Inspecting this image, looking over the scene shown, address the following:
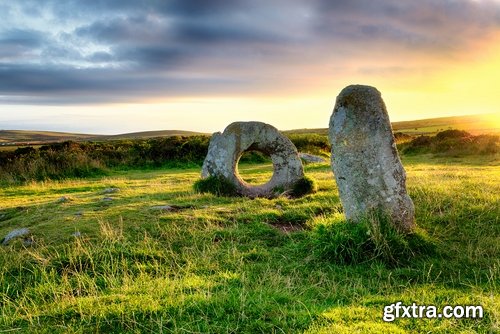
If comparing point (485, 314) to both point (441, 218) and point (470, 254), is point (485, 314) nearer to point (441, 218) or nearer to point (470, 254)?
point (470, 254)

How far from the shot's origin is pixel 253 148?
1598cm

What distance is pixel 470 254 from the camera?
795 cm

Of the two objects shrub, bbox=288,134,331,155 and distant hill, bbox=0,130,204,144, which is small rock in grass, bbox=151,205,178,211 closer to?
shrub, bbox=288,134,331,155

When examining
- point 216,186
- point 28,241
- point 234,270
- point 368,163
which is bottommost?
point 234,270

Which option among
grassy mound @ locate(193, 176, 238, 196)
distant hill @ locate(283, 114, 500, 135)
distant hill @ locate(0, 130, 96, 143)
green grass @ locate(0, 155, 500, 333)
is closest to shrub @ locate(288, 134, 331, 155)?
distant hill @ locate(283, 114, 500, 135)

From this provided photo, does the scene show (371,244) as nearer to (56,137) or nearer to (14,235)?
(14,235)

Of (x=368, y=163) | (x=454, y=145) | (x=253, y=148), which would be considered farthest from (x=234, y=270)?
(x=454, y=145)

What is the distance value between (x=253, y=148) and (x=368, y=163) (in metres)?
7.77

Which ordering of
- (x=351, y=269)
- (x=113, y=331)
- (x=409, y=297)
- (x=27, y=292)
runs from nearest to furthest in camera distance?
1. (x=113, y=331)
2. (x=409, y=297)
3. (x=27, y=292)
4. (x=351, y=269)

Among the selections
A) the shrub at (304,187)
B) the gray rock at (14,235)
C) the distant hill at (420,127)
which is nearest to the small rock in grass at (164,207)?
the gray rock at (14,235)

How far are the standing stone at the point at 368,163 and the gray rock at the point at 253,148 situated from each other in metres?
6.20

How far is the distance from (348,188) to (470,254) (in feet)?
7.94

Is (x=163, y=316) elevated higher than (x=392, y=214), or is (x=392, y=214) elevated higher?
(x=392, y=214)

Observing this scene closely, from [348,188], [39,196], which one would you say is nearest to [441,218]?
[348,188]
